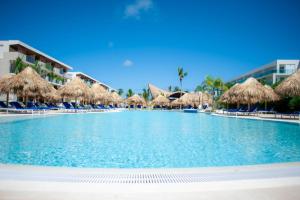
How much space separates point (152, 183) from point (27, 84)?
19.9 m

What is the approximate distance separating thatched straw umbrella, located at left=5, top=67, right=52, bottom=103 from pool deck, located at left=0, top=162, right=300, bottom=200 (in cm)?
1866

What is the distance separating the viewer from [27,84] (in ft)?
65.3

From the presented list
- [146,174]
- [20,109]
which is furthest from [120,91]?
[146,174]

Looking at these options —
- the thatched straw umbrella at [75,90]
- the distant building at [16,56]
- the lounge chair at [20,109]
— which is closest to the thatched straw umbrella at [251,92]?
the thatched straw umbrella at [75,90]

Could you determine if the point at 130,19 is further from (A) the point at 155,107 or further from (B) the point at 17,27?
(A) the point at 155,107

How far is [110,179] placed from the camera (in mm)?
2965

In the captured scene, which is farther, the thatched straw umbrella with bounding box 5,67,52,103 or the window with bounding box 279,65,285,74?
the window with bounding box 279,65,285,74

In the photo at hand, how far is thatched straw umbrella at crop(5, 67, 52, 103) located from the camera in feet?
64.8

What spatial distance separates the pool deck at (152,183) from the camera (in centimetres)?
245

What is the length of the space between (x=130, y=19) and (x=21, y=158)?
39968mm

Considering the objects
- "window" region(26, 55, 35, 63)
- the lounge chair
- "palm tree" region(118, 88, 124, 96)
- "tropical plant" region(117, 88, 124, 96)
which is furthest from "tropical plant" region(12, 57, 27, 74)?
"palm tree" region(118, 88, 124, 96)

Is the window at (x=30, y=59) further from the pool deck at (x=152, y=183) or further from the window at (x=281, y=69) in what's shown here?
the window at (x=281, y=69)

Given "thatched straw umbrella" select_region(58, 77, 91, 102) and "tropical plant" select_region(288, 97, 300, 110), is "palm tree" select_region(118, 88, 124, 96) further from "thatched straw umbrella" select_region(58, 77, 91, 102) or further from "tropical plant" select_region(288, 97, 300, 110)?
"tropical plant" select_region(288, 97, 300, 110)

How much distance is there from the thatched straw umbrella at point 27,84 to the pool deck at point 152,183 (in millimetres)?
18664
